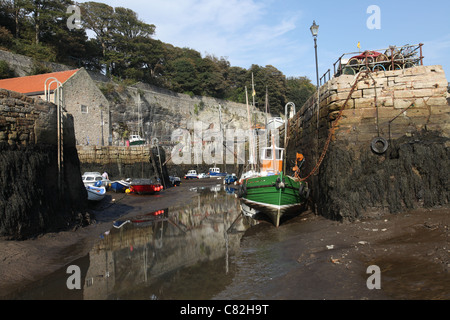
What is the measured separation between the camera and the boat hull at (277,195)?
11.8 metres

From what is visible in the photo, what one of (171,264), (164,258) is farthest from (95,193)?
(171,264)

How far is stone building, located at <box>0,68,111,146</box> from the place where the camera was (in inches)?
1244

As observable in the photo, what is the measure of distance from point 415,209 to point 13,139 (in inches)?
429

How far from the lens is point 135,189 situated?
23750 millimetres

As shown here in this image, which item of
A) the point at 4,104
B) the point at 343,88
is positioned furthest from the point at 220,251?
the point at 4,104

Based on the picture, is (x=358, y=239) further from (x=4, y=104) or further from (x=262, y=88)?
(x=262, y=88)

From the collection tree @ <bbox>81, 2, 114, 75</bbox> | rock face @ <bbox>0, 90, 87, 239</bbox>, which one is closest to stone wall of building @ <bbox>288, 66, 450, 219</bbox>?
rock face @ <bbox>0, 90, 87, 239</bbox>

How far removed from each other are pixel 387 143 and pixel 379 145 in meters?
0.22

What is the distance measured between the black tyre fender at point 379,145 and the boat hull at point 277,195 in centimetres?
326

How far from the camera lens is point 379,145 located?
976cm

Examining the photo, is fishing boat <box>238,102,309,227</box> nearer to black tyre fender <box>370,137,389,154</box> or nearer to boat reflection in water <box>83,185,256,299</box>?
boat reflection in water <box>83,185,256,299</box>

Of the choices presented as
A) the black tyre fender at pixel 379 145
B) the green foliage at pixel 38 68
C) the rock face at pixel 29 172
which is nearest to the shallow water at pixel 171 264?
the rock face at pixel 29 172

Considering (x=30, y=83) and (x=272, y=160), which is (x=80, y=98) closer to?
(x=30, y=83)

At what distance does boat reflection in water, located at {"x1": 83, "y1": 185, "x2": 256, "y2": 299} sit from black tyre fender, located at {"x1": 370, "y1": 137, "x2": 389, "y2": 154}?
5004 mm
